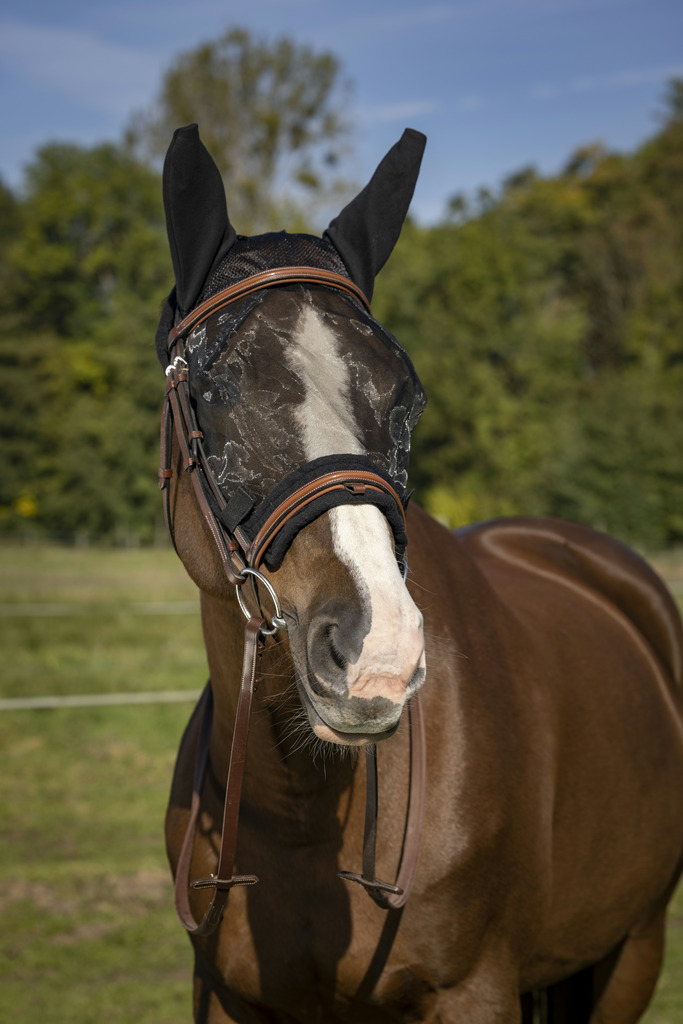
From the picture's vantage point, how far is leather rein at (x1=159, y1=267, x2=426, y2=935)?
1.64 m

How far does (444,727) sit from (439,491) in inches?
1131

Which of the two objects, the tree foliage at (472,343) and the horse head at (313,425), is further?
the tree foliage at (472,343)

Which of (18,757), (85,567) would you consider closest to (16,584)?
(85,567)

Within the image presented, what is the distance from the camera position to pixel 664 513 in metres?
30.5

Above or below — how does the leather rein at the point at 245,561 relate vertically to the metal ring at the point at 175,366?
below

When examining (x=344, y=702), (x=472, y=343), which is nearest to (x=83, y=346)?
(x=472, y=343)

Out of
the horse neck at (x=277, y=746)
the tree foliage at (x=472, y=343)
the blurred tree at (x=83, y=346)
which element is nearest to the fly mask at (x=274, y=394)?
the horse neck at (x=277, y=746)

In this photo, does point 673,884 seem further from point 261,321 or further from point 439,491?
point 439,491

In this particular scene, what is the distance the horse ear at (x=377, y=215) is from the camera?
82.4 inches

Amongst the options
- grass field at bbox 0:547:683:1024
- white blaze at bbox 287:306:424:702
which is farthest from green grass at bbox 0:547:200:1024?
white blaze at bbox 287:306:424:702

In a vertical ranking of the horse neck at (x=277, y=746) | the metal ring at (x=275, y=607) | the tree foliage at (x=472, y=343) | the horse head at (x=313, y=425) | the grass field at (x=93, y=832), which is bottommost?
the grass field at (x=93, y=832)

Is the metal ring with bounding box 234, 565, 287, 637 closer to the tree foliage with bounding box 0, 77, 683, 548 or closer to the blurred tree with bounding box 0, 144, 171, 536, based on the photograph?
the tree foliage with bounding box 0, 77, 683, 548

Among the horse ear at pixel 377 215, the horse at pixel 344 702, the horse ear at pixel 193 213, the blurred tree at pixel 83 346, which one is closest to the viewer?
the horse at pixel 344 702

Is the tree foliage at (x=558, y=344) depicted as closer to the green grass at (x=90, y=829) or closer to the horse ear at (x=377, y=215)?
the green grass at (x=90, y=829)
